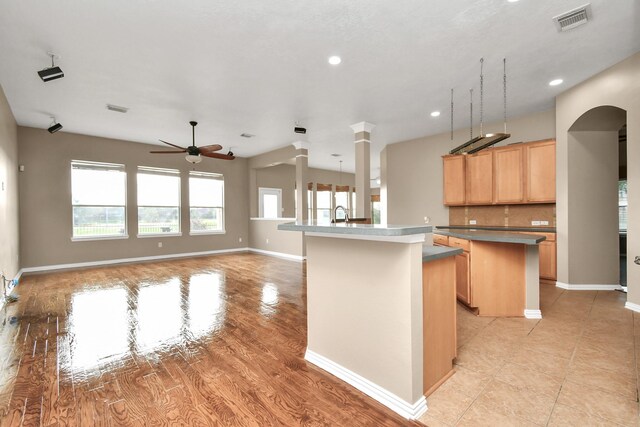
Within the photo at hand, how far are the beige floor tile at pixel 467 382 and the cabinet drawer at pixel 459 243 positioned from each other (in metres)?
1.56

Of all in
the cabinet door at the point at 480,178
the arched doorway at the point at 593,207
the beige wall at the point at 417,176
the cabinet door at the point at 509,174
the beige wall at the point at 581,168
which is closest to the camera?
the beige wall at the point at 581,168

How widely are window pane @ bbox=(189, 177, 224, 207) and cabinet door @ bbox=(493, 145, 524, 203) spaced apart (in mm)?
6922

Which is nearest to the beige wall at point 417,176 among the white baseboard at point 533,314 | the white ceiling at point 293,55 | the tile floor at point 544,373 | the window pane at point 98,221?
the white ceiling at point 293,55

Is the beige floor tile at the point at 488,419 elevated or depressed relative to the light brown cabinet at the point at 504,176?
depressed

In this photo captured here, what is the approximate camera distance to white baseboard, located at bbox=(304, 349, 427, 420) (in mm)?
1638

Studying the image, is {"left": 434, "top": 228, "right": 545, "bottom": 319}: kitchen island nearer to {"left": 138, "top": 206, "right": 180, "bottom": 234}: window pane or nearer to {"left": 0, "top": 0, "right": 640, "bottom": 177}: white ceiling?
{"left": 0, "top": 0, "right": 640, "bottom": 177}: white ceiling

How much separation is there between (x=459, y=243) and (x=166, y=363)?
3322 mm

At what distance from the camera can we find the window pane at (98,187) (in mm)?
6191

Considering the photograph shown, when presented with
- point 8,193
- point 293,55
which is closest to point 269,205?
point 8,193

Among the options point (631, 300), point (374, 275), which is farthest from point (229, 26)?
point (631, 300)

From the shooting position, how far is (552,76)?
144 inches

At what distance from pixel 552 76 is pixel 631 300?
9.47 ft

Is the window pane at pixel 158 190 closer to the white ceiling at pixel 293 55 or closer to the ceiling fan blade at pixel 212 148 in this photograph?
the white ceiling at pixel 293 55

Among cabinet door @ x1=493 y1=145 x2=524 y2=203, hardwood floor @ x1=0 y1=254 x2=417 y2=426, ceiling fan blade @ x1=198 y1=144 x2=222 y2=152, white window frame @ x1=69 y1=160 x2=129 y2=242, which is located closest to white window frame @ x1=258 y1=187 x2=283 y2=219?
Result: white window frame @ x1=69 y1=160 x2=129 y2=242
